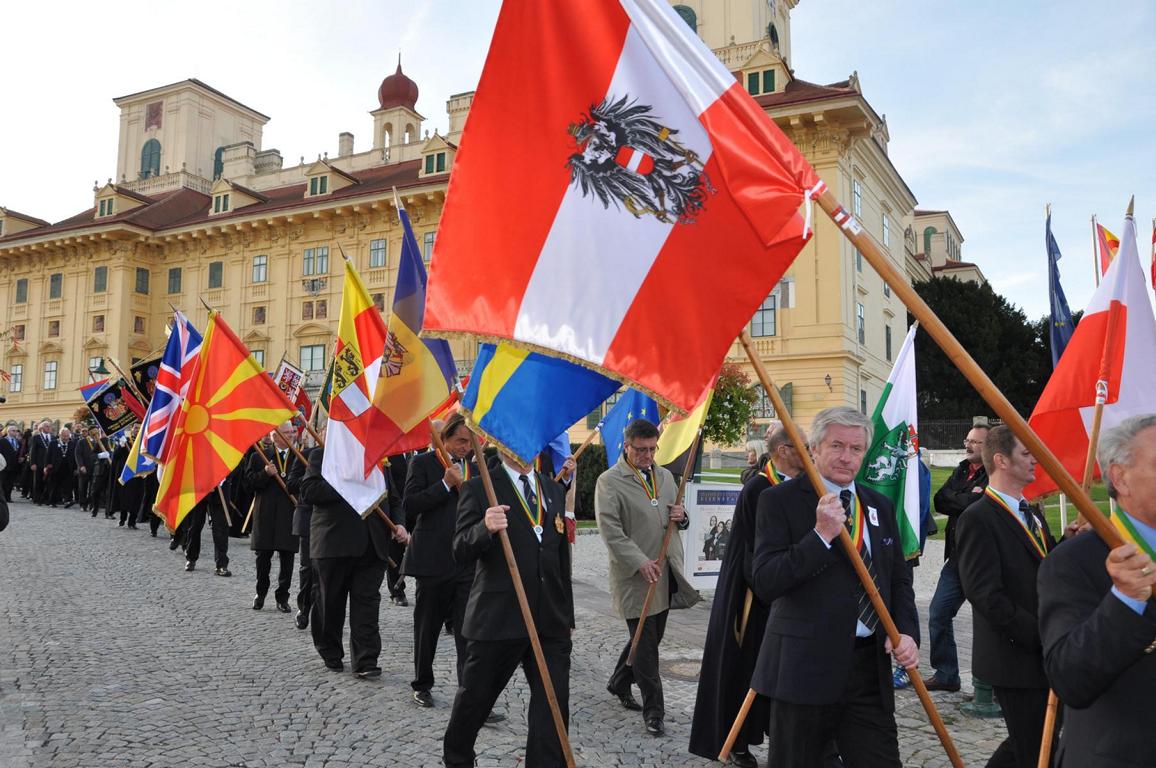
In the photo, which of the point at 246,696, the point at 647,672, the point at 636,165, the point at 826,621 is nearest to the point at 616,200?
the point at 636,165

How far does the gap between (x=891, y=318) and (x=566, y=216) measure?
40.8 m

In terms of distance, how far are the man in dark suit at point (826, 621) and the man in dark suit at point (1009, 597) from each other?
40 centimetres

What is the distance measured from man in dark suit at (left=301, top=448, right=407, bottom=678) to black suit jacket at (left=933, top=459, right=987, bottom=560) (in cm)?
442

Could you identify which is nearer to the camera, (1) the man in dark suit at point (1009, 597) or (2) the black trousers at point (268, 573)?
(1) the man in dark suit at point (1009, 597)

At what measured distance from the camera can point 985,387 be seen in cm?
258

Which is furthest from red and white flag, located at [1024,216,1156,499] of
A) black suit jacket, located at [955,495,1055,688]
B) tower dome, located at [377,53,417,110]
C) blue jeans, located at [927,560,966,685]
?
tower dome, located at [377,53,417,110]

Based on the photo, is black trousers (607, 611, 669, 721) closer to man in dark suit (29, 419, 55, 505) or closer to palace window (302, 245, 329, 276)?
man in dark suit (29, 419, 55, 505)

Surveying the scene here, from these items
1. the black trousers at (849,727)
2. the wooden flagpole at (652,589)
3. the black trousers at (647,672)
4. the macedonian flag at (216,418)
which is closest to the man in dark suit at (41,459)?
the macedonian flag at (216,418)

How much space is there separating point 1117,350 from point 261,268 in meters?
48.1

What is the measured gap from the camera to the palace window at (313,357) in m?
46.2

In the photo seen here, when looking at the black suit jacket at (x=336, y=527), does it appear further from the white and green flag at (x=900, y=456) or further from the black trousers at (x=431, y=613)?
the white and green flag at (x=900, y=456)

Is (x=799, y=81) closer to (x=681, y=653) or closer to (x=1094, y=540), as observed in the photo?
(x=681, y=653)

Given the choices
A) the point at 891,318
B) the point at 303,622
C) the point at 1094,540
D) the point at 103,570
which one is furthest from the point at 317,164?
the point at 1094,540

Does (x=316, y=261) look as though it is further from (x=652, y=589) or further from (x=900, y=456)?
(x=652, y=589)
